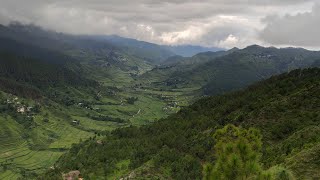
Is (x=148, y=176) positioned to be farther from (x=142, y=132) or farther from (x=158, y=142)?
(x=142, y=132)

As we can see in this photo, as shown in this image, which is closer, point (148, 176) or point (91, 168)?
point (148, 176)

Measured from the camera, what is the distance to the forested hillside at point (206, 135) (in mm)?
120625

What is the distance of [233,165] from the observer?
40.0m

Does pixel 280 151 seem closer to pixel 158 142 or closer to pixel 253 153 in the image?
pixel 253 153

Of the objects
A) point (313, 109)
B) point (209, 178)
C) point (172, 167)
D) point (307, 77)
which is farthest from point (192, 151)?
point (209, 178)

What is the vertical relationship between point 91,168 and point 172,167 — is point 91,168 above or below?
below

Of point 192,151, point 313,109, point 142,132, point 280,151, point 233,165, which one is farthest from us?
point 142,132

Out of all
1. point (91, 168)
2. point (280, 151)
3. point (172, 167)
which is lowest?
point (91, 168)

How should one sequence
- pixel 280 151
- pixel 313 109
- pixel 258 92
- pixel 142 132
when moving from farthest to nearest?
1. pixel 142 132
2. pixel 258 92
3. pixel 313 109
4. pixel 280 151

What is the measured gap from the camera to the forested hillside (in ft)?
396

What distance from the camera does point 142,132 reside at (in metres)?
196

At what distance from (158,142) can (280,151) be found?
74.3m

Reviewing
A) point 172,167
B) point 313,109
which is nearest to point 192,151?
point 172,167

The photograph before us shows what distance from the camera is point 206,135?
152m
